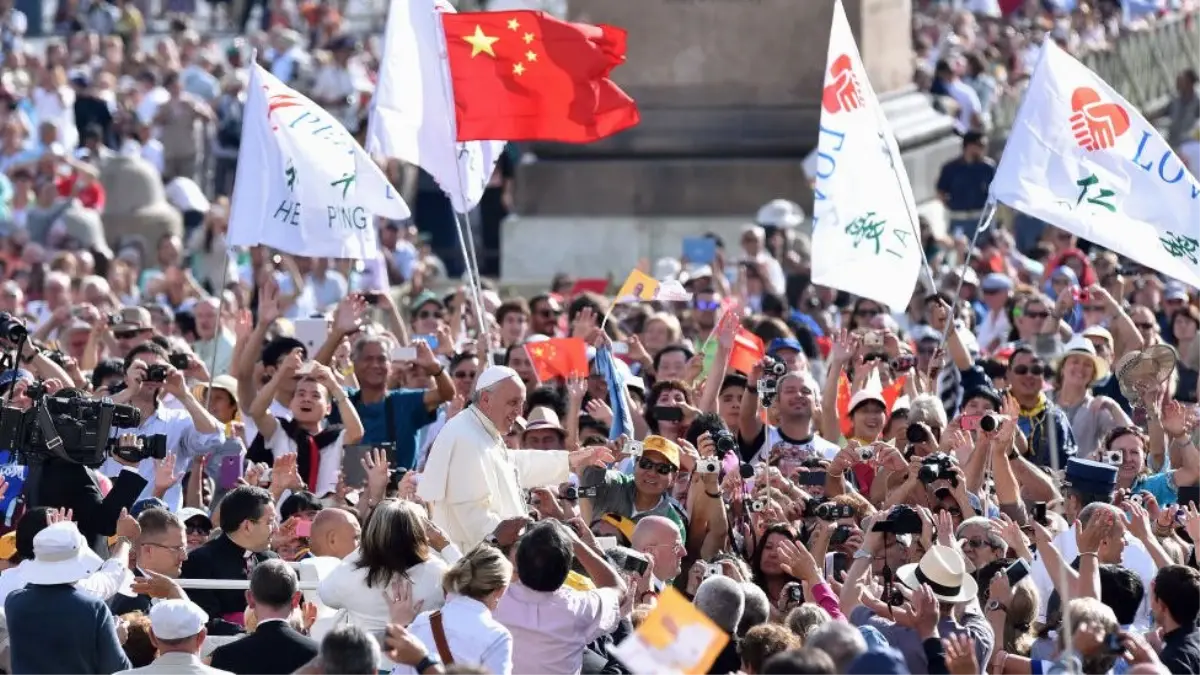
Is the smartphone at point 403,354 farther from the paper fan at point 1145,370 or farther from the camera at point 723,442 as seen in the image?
the paper fan at point 1145,370

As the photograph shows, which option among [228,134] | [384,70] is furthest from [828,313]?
[228,134]

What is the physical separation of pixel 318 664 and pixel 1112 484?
447 cm

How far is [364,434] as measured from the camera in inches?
600

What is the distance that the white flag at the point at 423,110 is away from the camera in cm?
1590

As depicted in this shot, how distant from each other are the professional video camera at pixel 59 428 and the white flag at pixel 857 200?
4.42 metres

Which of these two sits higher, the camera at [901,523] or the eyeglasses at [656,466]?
the camera at [901,523]

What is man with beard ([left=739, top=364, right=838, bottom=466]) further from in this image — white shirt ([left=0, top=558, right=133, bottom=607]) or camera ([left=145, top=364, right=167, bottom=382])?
white shirt ([left=0, top=558, right=133, bottom=607])

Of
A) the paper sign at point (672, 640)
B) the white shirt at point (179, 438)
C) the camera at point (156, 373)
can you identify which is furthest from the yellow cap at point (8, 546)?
the paper sign at point (672, 640)

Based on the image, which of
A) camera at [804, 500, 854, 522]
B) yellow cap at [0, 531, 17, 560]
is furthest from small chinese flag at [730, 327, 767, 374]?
yellow cap at [0, 531, 17, 560]

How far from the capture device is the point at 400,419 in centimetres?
1543

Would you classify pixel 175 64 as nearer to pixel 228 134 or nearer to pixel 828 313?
pixel 228 134

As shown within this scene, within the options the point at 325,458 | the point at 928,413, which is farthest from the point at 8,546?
the point at 928,413

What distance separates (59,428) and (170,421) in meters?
1.74

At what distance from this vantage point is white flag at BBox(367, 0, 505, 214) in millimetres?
15898
